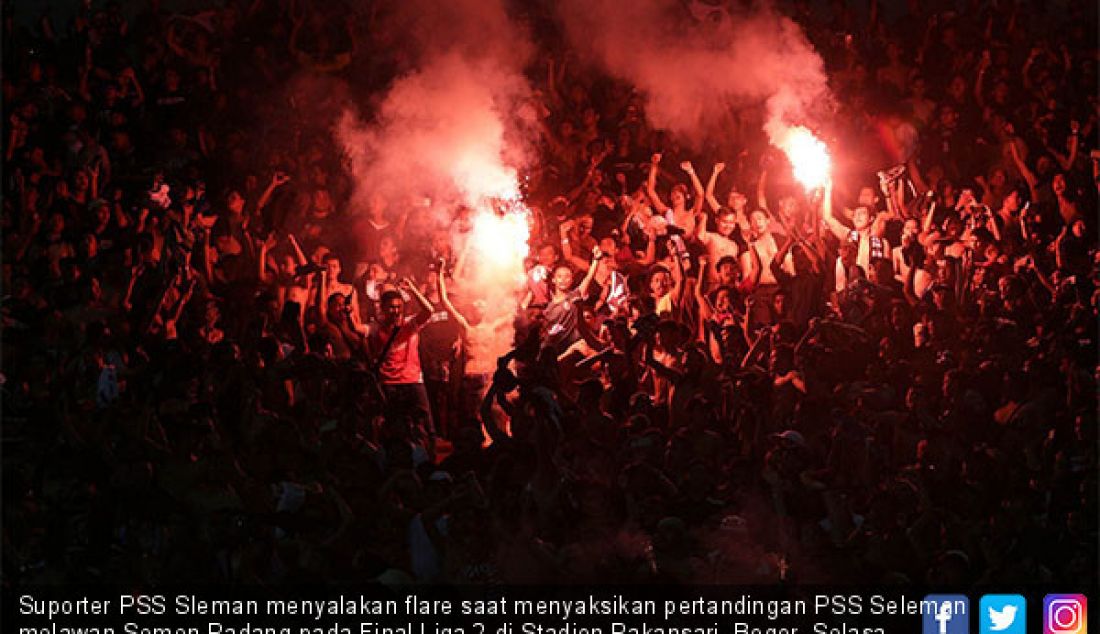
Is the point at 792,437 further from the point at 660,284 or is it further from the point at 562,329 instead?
the point at 660,284

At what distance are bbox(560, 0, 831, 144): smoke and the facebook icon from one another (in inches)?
184

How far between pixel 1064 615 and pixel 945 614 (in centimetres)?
46

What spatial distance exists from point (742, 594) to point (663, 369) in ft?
5.18

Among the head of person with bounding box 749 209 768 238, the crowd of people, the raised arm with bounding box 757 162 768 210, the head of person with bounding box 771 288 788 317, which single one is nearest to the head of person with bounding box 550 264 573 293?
the crowd of people

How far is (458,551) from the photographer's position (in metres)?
7.88

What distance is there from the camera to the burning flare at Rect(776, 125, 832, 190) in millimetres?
11000

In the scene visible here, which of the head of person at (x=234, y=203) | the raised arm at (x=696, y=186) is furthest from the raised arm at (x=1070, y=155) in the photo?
the head of person at (x=234, y=203)

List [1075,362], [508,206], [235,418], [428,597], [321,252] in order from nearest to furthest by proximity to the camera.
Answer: [428,597], [235,418], [1075,362], [321,252], [508,206]

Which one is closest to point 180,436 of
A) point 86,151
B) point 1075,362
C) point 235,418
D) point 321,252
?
point 235,418

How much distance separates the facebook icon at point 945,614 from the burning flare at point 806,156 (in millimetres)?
4082

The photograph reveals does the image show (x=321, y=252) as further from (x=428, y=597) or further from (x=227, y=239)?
(x=428, y=597)

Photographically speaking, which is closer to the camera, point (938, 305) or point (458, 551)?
point (458, 551)

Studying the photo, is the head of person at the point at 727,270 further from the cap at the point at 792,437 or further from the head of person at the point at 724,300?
the cap at the point at 792,437

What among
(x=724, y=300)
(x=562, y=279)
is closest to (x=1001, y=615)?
(x=724, y=300)
